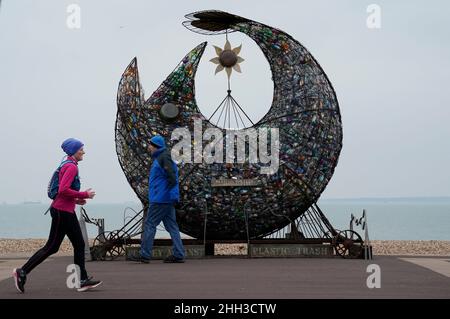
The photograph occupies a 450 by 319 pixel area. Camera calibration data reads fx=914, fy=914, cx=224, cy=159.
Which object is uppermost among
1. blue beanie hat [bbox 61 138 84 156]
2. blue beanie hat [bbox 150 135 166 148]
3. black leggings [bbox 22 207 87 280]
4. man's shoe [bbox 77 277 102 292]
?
blue beanie hat [bbox 150 135 166 148]

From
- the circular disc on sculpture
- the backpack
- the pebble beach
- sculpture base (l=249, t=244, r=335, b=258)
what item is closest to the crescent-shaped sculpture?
the circular disc on sculpture

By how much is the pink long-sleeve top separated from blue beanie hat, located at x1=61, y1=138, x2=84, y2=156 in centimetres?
16

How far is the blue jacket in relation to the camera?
1115 centimetres

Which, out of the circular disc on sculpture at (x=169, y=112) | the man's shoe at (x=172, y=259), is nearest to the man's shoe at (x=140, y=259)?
the man's shoe at (x=172, y=259)

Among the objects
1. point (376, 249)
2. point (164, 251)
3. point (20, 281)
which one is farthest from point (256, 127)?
point (376, 249)

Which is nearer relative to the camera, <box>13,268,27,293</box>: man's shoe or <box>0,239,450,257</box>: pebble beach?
<box>13,268,27,293</box>: man's shoe

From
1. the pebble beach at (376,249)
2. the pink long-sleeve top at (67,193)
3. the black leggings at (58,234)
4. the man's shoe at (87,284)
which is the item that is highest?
the pink long-sleeve top at (67,193)

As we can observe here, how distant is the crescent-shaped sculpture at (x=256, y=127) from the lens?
12016 mm

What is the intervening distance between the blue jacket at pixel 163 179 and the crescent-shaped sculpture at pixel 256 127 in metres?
0.80

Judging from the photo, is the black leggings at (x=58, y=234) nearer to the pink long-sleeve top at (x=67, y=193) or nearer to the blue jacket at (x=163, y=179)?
the pink long-sleeve top at (x=67, y=193)

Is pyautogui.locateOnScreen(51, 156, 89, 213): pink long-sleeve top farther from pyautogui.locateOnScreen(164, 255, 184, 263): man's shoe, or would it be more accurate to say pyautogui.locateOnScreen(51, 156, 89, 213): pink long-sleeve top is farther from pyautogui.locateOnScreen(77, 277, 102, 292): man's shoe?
pyautogui.locateOnScreen(164, 255, 184, 263): man's shoe

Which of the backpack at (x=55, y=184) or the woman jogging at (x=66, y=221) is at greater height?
the backpack at (x=55, y=184)

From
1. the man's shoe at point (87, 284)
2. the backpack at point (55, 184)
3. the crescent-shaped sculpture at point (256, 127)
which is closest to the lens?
the man's shoe at point (87, 284)

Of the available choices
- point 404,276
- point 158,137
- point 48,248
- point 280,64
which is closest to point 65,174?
point 48,248
